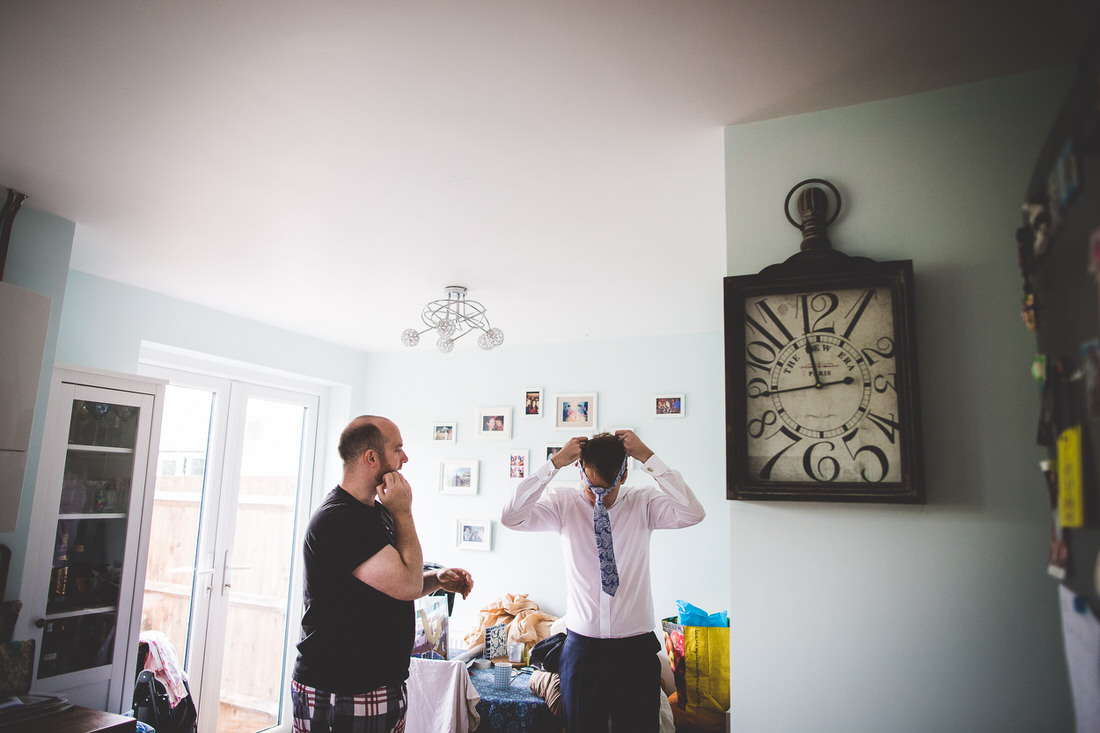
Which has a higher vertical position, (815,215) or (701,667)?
(815,215)

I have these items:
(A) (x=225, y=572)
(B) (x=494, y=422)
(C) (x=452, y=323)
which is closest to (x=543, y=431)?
(B) (x=494, y=422)

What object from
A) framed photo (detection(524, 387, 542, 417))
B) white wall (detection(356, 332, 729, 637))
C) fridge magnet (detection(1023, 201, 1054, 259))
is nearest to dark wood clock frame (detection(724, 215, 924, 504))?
fridge magnet (detection(1023, 201, 1054, 259))

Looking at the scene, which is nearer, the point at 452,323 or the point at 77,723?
the point at 77,723

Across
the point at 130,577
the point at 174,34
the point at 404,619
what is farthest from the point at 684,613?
the point at 174,34

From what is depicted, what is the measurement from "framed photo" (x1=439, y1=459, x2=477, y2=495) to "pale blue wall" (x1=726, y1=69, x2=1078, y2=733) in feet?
11.6

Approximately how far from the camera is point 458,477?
509 cm

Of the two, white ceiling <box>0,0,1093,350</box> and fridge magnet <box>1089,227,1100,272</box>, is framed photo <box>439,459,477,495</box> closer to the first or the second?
white ceiling <box>0,0,1093,350</box>

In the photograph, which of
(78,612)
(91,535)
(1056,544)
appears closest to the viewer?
(1056,544)

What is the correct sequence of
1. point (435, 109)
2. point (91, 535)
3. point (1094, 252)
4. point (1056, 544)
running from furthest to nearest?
point (91, 535) → point (435, 109) → point (1056, 544) → point (1094, 252)

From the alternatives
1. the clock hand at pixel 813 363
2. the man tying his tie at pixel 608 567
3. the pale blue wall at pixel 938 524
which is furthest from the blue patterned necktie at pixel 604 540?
the clock hand at pixel 813 363

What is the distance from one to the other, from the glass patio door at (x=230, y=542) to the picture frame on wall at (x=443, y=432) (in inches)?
42.2

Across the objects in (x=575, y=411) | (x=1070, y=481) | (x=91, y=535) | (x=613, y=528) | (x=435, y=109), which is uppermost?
(x=435, y=109)

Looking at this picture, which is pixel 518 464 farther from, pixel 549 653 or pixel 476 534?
pixel 549 653

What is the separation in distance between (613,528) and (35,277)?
8.63ft
